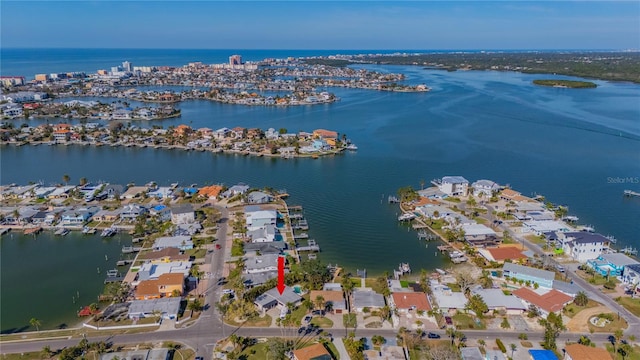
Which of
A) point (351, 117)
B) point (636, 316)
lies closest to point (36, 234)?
point (636, 316)

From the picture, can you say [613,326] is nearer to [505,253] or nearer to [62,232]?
[505,253]

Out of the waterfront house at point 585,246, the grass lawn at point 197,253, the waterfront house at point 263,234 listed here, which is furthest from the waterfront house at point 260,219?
the waterfront house at point 585,246

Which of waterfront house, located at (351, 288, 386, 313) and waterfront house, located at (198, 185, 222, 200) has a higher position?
waterfront house, located at (198, 185, 222, 200)

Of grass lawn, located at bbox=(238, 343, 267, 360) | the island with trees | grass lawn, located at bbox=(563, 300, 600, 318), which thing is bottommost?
grass lawn, located at bbox=(238, 343, 267, 360)

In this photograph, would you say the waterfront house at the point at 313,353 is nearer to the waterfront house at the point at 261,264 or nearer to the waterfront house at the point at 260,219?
the waterfront house at the point at 261,264

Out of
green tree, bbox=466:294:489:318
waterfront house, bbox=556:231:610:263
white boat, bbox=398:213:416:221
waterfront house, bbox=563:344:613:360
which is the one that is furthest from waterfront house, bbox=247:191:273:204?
waterfront house, bbox=563:344:613:360

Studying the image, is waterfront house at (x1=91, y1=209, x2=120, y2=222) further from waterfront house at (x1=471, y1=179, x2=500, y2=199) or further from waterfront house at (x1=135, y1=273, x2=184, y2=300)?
waterfront house at (x1=471, y1=179, x2=500, y2=199)

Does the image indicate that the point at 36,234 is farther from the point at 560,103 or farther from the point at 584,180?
the point at 560,103
